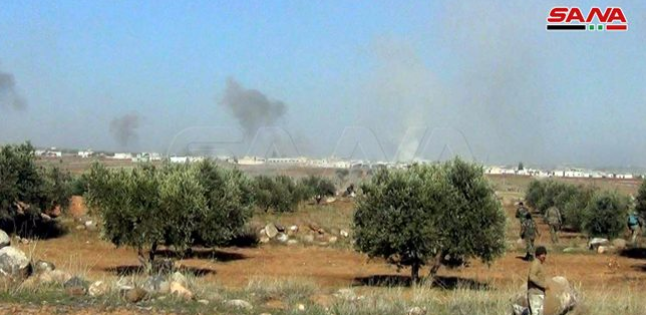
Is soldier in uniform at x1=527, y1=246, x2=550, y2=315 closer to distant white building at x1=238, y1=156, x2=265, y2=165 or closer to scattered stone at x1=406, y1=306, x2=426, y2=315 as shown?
scattered stone at x1=406, y1=306, x2=426, y2=315

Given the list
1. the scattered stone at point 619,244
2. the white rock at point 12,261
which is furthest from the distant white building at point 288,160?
the white rock at point 12,261

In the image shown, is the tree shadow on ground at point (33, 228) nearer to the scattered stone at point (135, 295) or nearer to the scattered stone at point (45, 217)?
the scattered stone at point (45, 217)

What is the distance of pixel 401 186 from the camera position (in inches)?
887

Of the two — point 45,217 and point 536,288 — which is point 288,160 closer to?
point 45,217

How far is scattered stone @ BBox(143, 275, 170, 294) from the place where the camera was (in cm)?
1436

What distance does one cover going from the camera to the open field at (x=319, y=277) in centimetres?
1335

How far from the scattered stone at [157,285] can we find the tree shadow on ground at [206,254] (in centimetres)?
1545

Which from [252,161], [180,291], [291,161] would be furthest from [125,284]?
[291,161]

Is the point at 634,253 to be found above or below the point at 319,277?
above

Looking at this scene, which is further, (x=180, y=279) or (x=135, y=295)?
(x=180, y=279)

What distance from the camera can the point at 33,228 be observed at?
37469 millimetres

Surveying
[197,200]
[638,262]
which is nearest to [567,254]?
[638,262]

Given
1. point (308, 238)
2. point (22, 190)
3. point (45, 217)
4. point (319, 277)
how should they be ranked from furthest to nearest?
point (45, 217)
point (308, 238)
point (22, 190)
point (319, 277)

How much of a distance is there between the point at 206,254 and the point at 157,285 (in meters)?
18.3
